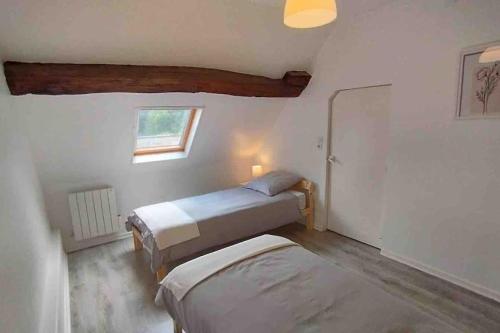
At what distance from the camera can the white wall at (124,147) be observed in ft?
8.77

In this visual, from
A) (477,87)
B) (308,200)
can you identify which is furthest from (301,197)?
(477,87)

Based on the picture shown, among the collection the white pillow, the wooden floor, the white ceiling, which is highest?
the white ceiling

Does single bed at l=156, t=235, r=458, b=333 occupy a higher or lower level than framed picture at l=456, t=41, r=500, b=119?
lower

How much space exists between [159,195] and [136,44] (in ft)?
6.92

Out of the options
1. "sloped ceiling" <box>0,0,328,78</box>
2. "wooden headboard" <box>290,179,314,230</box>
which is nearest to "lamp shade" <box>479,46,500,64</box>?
"sloped ceiling" <box>0,0,328,78</box>

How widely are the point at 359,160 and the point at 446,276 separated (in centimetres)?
136

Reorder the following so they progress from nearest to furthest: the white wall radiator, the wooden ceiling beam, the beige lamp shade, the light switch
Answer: the wooden ceiling beam → the white wall radiator → the light switch → the beige lamp shade

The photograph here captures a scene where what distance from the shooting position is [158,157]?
376 cm

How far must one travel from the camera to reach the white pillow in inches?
141

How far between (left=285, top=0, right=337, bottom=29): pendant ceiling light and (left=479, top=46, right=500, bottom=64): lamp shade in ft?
5.04

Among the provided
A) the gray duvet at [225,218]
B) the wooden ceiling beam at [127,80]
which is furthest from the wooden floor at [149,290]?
the wooden ceiling beam at [127,80]

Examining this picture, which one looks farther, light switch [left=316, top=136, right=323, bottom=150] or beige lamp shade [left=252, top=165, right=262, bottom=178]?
beige lamp shade [left=252, top=165, right=262, bottom=178]

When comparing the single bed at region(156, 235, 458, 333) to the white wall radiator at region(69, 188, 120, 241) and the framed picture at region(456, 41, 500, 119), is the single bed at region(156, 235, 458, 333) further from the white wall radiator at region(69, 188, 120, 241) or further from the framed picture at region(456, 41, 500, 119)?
the white wall radiator at region(69, 188, 120, 241)

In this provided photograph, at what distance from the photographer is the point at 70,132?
2803 millimetres
